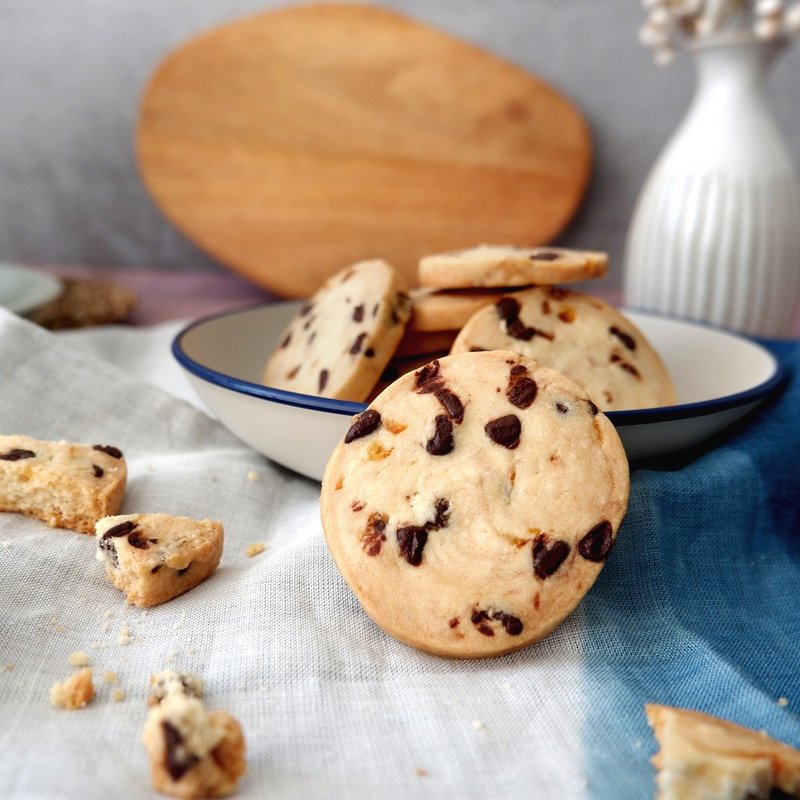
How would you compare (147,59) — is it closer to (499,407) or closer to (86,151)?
(86,151)

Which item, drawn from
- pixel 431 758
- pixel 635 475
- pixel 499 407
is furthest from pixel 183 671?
pixel 635 475

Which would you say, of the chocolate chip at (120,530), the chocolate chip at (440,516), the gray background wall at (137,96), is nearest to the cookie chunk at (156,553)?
the chocolate chip at (120,530)

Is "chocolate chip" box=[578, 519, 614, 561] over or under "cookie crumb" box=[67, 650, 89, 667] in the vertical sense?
over

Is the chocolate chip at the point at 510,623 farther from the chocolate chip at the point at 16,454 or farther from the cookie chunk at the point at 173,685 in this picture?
the chocolate chip at the point at 16,454

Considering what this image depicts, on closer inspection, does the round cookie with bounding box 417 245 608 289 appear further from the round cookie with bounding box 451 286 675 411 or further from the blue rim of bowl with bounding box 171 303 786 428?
the blue rim of bowl with bounding box 171 303 786 428

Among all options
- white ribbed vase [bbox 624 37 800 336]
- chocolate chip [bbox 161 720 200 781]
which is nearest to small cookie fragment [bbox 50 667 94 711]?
chocolate chip [bbox 161 720 200 781]

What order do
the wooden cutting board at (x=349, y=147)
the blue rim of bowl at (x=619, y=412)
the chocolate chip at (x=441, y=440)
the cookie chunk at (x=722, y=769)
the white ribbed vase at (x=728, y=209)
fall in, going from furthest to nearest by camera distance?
1. the wooden cutting board at (x=349, y=147)
2. the white ribbed vase at (x=728, y=209)
3. the blue rim of bowl at (x=619, y=412)
4. the chocolate chip at (x=441, y=440)
5. the cookie chunk at (x=722, y=769)

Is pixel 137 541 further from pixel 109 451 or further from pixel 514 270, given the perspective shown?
pixel 514 270
